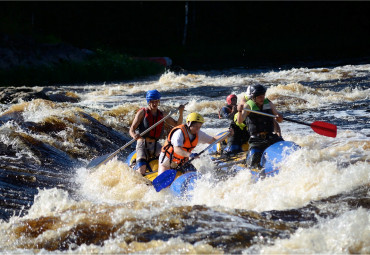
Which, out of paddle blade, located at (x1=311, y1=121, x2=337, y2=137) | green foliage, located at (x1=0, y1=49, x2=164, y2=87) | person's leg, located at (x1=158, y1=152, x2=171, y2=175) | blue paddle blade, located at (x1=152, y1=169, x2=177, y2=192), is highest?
paddle blade, located at (x1=311, y1=121, x2=337, y2=137)

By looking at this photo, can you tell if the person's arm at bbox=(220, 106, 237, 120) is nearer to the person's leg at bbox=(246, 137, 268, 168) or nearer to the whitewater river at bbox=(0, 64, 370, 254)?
the whitewater river at bbox=(0, 64, 370, 254)

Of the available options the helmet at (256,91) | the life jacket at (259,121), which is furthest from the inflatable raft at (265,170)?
the helmet at (256,91)

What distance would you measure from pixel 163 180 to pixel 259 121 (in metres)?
1.60

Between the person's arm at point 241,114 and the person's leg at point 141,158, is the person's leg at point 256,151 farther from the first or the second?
the person's leg at point 141,158

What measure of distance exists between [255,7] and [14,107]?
109ft

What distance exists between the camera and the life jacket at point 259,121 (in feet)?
24.8

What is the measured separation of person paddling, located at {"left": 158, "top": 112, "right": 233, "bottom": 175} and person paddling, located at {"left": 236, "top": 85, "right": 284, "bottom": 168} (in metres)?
0.62

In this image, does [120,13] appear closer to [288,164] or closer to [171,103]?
[171,103]

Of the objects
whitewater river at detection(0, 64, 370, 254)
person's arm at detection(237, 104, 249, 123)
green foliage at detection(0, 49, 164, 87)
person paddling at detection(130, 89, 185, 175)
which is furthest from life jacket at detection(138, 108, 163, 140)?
green foliage at detection(0, 49, 164, 87)

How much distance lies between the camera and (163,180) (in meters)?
7.23

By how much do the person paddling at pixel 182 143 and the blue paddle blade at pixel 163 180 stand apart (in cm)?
27

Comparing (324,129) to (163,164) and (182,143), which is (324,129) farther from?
(163,164)

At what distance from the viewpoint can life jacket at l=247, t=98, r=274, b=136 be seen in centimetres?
757

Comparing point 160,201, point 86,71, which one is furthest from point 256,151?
point 86,71
